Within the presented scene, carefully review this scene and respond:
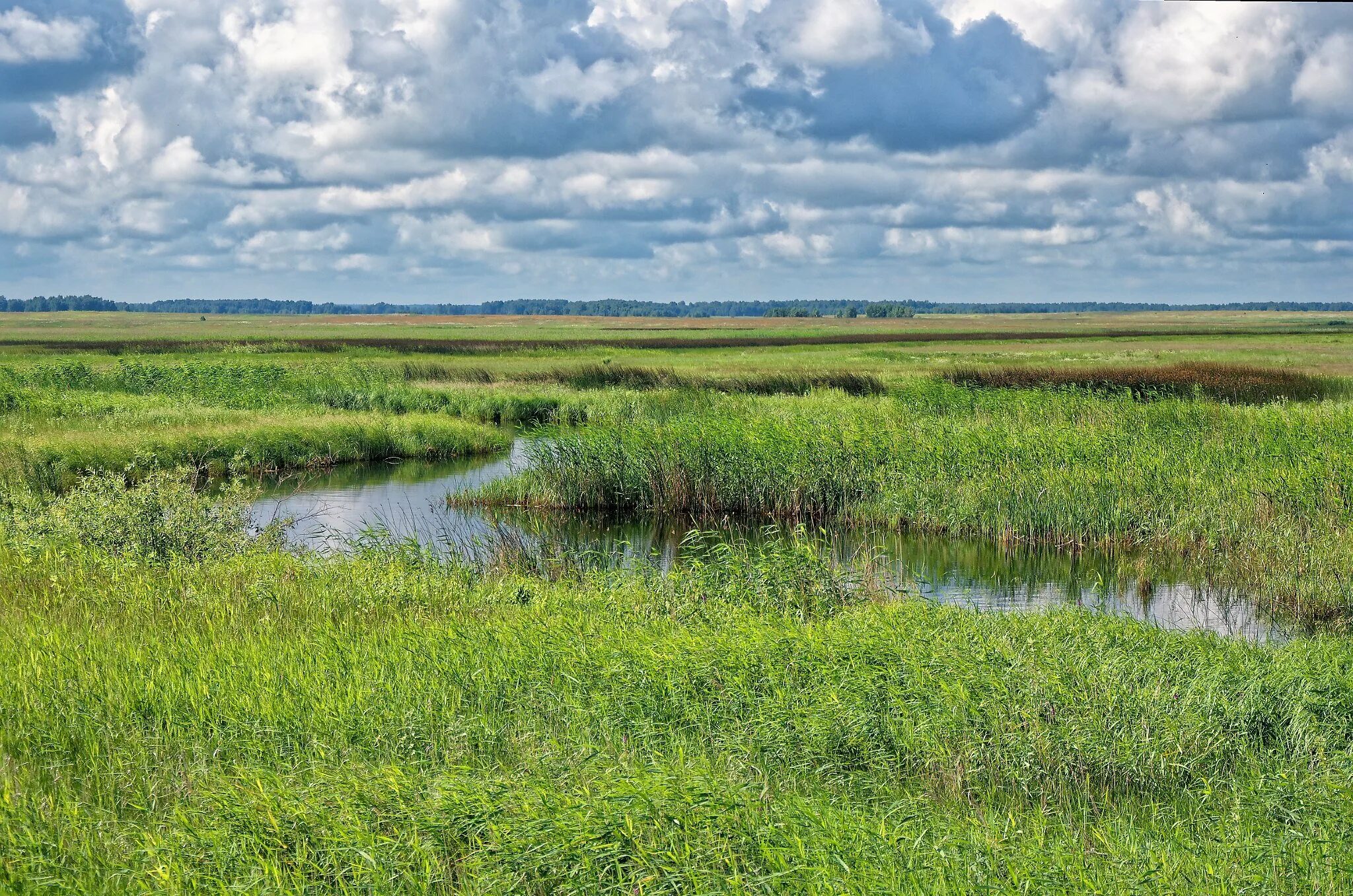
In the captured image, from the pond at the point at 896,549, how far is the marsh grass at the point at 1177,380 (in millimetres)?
13147

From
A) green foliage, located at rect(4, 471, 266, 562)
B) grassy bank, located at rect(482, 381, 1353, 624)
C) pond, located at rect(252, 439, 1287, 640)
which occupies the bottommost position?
pond, located at rect(252, 439, 1287, 640)

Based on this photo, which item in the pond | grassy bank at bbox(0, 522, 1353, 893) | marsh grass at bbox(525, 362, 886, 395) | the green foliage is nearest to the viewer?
grassy bank at bbox(0, 522, 1353, 893)

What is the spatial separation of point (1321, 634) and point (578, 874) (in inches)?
346

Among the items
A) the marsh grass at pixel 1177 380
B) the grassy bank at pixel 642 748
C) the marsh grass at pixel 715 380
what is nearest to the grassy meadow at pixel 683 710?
the grassy bank at pixel 642 748

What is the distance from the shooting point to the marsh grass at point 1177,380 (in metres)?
35.3

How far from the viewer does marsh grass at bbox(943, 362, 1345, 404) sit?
116 ft

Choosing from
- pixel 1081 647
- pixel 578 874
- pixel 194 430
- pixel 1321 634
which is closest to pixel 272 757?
pixel 578 874

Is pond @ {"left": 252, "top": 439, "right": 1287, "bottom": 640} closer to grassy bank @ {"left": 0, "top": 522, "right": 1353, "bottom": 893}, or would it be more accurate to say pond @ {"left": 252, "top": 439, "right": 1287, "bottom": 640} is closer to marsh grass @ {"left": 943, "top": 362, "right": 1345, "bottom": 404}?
grassy bank @ {"left": 0, "top": 522, "right": 1353, "bottom": 893}

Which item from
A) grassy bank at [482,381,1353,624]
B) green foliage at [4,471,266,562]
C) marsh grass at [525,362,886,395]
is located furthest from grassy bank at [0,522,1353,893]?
marsh grass at [525,362,886,395]

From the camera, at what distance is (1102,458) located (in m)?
20.0

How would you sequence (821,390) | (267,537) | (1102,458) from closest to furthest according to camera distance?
(267,537), (1102,458), (821,390)

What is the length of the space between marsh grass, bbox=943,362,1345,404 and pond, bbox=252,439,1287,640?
13.1 meters

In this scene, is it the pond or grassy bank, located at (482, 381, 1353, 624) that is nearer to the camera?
the pond

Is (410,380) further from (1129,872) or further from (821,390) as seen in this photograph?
(1129,872)
